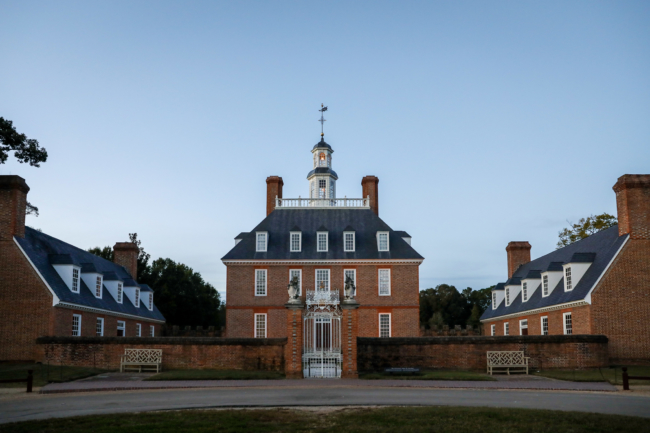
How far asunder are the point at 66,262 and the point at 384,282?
1837 centimetres

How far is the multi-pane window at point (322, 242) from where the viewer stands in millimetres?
39500

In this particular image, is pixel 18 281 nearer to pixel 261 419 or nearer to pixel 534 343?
pixel 261 419

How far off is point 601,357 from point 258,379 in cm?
1430

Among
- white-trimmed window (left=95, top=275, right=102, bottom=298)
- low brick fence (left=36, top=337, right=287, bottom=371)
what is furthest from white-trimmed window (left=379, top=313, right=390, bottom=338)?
white-trimmed window (left=95, top=275, right=102, bottom=298)

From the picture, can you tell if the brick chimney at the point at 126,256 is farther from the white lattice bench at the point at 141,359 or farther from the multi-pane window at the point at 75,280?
the white lattice bench at the point at 141,359

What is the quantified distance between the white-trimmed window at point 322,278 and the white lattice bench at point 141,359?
1453cm

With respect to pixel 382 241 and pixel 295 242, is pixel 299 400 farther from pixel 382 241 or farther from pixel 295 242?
pixel 382 241

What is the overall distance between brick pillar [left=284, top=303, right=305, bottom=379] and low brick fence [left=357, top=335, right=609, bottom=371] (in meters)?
3.41

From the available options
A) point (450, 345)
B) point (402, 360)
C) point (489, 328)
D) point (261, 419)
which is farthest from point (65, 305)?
point (489, 328)

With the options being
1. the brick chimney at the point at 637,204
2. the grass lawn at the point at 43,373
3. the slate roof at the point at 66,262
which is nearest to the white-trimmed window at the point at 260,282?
the slate roof at the point at 66,262

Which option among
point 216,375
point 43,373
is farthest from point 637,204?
point 43,373

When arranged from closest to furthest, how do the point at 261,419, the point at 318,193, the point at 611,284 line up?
the point at 261,419, the point at 611,284, the point at 318,193

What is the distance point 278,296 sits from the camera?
38.1 m

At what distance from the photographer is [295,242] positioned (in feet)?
130
